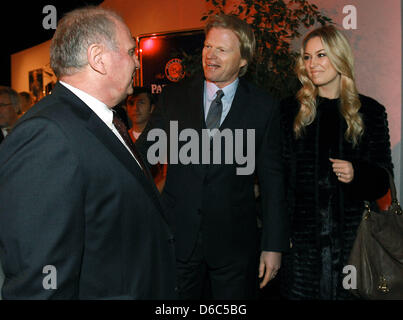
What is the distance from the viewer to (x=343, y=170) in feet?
7.59

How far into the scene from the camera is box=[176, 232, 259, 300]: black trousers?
241 cm

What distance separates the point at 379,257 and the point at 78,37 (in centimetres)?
188

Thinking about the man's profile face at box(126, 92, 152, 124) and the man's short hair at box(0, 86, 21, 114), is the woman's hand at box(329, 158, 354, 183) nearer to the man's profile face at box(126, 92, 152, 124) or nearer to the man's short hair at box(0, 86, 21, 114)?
the man's profile face at box(126, 92, 152, 124)

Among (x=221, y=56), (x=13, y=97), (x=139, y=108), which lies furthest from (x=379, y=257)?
(x=13, y=97)

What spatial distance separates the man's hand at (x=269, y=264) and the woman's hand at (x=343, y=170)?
22.4 inches

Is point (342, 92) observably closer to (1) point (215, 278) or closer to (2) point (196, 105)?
(2) point (196, 105)

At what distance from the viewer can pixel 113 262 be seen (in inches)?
55.1

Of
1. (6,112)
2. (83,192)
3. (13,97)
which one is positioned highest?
(13,97)

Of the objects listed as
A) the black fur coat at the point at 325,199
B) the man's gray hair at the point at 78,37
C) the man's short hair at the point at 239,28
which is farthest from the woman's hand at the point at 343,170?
the man's gray hair at the point at 78,37

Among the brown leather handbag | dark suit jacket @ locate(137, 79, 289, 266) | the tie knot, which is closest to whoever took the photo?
the brown leather handbag

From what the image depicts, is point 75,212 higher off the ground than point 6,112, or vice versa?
point 6,112

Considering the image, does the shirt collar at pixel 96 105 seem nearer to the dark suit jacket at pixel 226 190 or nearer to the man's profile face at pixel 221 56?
the dark suit jacket at pixel 226 190

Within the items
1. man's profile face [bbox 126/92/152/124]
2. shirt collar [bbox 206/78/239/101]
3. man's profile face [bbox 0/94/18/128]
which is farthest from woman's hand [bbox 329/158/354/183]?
man's profile face [bbox 0/94/18/128]
